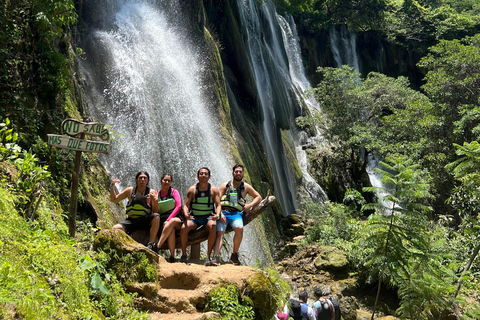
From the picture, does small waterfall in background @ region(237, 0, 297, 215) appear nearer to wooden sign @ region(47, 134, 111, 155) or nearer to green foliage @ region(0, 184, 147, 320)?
wooden sign @ region(47, 134, 111, 155)

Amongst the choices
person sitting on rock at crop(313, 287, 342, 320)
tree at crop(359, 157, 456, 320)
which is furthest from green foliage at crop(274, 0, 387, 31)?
person sitting on rock at crop(313, 287, 342, 320)

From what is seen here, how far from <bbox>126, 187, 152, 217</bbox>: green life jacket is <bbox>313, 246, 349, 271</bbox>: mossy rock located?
8.71 meters

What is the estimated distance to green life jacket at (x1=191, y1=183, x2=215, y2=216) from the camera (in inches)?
208

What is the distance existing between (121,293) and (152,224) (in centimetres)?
130

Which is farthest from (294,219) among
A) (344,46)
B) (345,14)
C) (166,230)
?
(344,46)

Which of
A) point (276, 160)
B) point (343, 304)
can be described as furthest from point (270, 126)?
point (343, 304)

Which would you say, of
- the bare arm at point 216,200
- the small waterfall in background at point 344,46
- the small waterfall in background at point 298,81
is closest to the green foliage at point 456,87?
the small waterfall in background at point 298,81

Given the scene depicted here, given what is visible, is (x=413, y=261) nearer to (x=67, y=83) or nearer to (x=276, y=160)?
(x=67, y=83)

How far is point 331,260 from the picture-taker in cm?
1240

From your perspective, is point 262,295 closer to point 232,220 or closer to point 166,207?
point 232,220

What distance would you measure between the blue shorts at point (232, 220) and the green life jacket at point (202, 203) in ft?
0.74

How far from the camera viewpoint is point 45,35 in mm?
6160

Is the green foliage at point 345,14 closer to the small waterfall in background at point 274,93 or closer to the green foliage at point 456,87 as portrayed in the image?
the small waterfall in background at point 274,93

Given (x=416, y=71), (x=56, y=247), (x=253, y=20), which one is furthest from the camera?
(x=416, y=71)
